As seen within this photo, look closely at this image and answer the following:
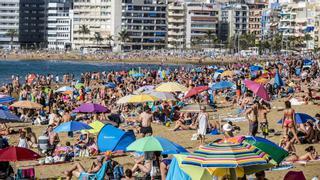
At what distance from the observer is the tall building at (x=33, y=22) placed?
516ft

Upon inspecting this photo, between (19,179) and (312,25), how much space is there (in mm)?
115390

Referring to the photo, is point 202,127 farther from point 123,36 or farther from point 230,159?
point 123,36

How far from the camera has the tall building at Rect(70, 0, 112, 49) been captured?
14538cm

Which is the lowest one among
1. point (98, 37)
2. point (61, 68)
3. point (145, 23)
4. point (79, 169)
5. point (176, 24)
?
point (61, 68)

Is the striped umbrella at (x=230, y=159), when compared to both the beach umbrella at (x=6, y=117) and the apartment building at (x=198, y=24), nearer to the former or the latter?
the beach umbrella at (x=6, y=117)

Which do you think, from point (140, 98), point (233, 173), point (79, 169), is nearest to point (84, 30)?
point (140, 98)

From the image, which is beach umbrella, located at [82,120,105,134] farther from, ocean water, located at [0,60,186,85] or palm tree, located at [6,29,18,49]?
palm tree, located at [6,29,18,49]

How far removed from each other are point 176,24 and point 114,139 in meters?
126

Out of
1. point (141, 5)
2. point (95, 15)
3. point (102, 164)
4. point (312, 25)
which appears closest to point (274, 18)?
point (312, 25)

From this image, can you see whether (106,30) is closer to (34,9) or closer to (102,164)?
(34,9)

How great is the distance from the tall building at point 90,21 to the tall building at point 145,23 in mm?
5786

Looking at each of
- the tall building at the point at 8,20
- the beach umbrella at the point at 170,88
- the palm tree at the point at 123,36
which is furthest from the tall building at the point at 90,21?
the beach umbrella at the point at 170,88

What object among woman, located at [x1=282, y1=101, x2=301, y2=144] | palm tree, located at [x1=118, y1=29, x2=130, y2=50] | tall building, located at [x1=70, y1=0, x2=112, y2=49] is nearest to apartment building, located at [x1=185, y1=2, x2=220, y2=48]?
palm tree, located at [x1=118, y1=29, x2=130, y2=50]

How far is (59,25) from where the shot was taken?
15550 centimetres
